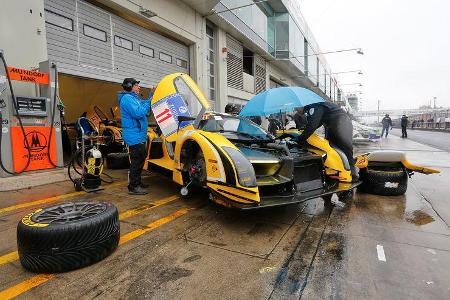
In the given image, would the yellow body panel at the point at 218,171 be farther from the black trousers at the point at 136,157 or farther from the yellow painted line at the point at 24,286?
the yellow painted line at the point at 24,286

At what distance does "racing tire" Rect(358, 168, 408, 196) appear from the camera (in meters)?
4.98

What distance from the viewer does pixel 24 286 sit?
7.14ft

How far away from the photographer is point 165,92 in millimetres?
4719

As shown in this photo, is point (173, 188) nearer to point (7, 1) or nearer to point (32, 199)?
point (32, 199)

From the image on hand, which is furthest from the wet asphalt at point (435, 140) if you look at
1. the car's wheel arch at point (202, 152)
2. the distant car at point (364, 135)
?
the car's wheel arch at point (202, 152)

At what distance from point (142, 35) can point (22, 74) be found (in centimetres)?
500

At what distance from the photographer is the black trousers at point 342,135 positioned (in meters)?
4.77

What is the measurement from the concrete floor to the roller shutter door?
416 centimetres

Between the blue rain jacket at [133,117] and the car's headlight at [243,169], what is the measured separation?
6.14 feet

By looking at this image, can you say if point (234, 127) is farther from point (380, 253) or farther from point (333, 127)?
point (380, 253)

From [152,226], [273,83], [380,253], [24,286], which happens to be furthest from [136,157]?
[273,83]

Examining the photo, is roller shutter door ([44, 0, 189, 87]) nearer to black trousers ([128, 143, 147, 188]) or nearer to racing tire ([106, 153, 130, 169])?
racing tire ([106, 153, 130, 169])

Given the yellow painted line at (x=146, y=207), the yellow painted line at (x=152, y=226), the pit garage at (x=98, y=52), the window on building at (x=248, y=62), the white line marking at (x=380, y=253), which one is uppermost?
the window on building at (x=248, y=62)

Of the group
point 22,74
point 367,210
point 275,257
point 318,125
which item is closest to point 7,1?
point 22,74
